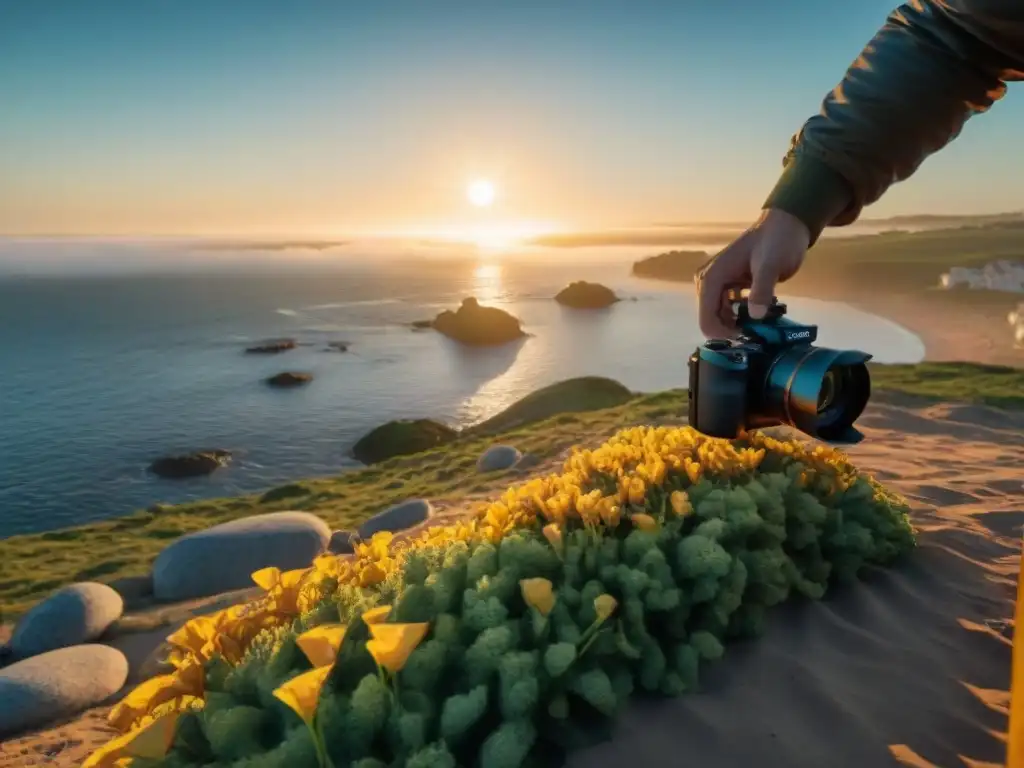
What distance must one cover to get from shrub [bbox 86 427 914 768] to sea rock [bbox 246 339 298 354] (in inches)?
1955

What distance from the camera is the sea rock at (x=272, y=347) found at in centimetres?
4984

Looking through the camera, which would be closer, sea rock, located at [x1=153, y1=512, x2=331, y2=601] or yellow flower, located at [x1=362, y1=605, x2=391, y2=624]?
yellow flower, located at [x1=362, y1=605, x2=391, y2=624]

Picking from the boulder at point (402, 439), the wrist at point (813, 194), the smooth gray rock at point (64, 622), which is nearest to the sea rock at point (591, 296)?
the boulder at point (402, 439)

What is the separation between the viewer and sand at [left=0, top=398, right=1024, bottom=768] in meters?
2.23

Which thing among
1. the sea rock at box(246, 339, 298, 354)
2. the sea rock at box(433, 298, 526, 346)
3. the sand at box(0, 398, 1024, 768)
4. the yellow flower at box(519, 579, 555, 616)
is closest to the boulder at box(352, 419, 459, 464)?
the sand at box(0, 398, 1024, 768)

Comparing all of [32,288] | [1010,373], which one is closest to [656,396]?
[1010,373]

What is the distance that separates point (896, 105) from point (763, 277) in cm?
58

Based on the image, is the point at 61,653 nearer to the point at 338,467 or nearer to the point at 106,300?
the point at 338,467

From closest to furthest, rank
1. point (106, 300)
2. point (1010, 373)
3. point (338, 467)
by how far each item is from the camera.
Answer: point (1010, 373) → point (338, 467) → point (106, 300)

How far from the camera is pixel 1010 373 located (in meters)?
11.5

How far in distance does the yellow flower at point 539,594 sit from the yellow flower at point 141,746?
1.14 metres

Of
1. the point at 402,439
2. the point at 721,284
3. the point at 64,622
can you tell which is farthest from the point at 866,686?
the point at 402,439

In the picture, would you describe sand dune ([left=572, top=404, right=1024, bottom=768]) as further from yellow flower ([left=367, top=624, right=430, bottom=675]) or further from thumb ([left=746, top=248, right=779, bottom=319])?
thumb ([left=746, top=248, right=779, bottom=319])

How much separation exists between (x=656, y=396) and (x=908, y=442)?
19.7 feet
